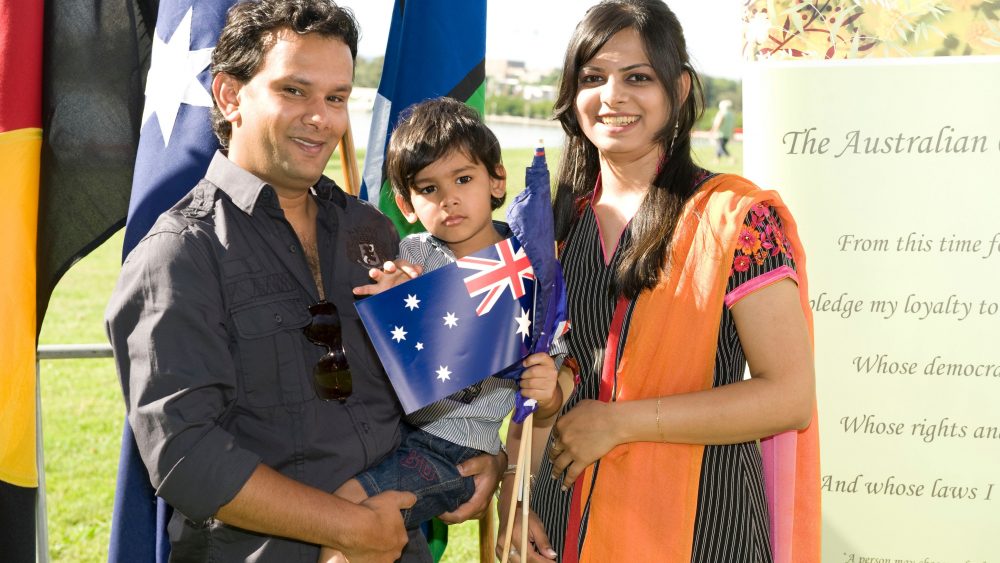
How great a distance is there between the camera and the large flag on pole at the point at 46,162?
3.16m

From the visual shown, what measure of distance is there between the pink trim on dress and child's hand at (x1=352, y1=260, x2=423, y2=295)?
31.8 inches

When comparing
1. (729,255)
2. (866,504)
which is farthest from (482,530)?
(866,504)

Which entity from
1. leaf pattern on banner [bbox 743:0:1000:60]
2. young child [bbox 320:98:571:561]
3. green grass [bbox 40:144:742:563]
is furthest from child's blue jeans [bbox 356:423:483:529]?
leaf pattern on banner [bbox 743:0:1000:60]

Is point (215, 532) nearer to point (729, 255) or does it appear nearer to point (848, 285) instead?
point (729, 255)

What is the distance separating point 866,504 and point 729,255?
153cm

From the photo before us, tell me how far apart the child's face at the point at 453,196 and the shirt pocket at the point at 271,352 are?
0.52 m

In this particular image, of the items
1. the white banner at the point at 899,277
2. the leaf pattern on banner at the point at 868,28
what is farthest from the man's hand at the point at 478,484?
the leaf pattern on banner at the point at 868,28

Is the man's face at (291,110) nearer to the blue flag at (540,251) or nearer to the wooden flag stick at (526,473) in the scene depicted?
the blue flag at (540,251)

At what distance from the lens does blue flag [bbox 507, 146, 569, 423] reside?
2.44m

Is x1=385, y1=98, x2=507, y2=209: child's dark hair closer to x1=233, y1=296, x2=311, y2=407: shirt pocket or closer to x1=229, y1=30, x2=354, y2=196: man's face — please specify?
x1=229, y1=30, x2=354, y2=196: man's face

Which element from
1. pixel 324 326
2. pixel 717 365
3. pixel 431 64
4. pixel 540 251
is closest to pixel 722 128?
pixel 431 64

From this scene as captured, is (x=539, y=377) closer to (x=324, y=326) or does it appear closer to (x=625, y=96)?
(x=324, y=326)

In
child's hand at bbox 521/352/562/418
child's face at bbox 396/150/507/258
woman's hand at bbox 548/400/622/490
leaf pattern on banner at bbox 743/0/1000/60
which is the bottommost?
woman's hand at bbox 548/400/622/490

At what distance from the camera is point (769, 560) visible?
2779 mm
